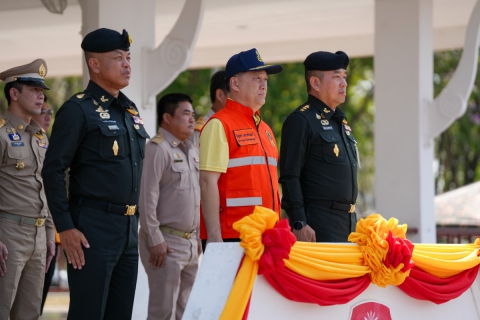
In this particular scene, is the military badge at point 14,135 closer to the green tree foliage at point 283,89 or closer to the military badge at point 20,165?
the military badge at point 20,165

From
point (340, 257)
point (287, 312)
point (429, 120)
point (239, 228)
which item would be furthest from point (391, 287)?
point (429, 120)

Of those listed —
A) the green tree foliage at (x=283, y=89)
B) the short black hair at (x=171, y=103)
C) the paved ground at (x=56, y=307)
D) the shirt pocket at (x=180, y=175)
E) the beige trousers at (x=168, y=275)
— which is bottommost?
the paved ground at (x=56, y=307)

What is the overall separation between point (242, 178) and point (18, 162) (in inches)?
59.8

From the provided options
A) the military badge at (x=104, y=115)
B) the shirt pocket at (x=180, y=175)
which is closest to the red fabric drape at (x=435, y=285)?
the military badge at (x=104, y=115)

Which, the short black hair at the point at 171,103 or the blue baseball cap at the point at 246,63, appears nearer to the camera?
the blue baseball cap at the point at 246,63

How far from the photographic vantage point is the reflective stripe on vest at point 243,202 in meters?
4.47

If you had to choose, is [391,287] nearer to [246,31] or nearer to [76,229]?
[76,229]

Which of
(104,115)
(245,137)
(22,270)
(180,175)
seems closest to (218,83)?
(180,175)

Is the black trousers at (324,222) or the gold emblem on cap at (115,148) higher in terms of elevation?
the gold emblem on cap at (115,148)

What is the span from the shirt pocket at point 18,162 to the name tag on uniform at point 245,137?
58.0 inches

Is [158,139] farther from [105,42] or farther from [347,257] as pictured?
[347,257]

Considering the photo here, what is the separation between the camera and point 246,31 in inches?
455

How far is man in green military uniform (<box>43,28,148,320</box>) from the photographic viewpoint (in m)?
4.07

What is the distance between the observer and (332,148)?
16.2 ft
